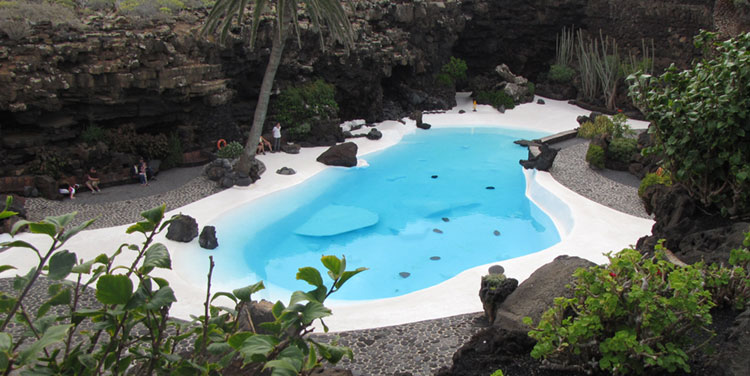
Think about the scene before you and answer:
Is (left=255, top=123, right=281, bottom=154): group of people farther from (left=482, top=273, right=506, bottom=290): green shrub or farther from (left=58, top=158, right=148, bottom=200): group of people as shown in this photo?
(left=482, top=273, right=506, bottom=290): green shrub

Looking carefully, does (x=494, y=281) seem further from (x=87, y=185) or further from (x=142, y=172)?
(x=87, y=185)

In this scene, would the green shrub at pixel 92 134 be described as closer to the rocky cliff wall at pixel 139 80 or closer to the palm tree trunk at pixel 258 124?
the rocky cliff wall at pixel 139 80

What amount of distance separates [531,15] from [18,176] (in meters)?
25.2

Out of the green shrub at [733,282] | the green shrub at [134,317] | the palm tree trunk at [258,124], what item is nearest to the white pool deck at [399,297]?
the palm tree trunk at [258,124]

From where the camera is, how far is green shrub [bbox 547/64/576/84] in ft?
97.6

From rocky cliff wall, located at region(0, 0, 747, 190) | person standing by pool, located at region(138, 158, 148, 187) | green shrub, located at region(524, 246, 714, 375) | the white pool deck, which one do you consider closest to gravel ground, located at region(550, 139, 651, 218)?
the white pool deck

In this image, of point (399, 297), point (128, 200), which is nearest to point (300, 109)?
point (128, 200)

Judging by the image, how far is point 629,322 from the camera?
5.36m

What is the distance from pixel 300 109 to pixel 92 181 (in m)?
8.01

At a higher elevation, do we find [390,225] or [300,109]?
[300,109]

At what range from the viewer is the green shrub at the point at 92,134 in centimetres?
1630

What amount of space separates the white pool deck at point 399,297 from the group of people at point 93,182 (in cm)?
235

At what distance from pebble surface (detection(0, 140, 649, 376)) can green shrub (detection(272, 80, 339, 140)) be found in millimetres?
4586

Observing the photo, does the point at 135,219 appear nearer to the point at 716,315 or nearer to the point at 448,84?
the point at 716,315
